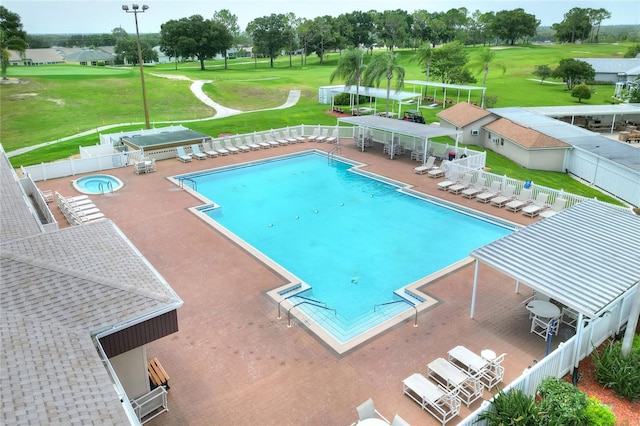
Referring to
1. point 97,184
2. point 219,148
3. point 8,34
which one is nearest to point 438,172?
point 219,148

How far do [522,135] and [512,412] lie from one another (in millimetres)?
25081

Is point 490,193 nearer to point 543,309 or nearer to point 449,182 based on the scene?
point 449,182

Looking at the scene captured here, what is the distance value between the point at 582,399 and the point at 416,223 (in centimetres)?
1165

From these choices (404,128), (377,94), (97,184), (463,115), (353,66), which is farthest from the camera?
(377,94)

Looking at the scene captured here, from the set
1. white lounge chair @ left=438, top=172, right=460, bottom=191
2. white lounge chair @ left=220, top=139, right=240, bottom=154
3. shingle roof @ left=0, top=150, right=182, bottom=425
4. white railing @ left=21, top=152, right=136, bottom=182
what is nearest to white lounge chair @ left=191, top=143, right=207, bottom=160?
white lounge chair @ left=220, top=139, right=240, bottom=154

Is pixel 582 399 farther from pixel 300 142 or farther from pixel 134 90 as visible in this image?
pixel 134 90

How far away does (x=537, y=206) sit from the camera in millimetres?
19938

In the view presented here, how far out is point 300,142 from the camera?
3262cm

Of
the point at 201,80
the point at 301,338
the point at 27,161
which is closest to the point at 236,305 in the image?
the point at 301,338

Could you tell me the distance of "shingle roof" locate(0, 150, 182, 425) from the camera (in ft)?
19.6

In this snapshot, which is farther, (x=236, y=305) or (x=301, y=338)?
(x=236, y=305)

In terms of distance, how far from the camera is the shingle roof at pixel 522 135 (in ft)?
92.1

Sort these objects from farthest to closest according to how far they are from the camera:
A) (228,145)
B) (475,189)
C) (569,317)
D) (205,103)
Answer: (205,103) → (228,145) → (475,189) → (569,317)

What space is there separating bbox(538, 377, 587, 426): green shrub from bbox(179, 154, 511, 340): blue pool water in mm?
4916
